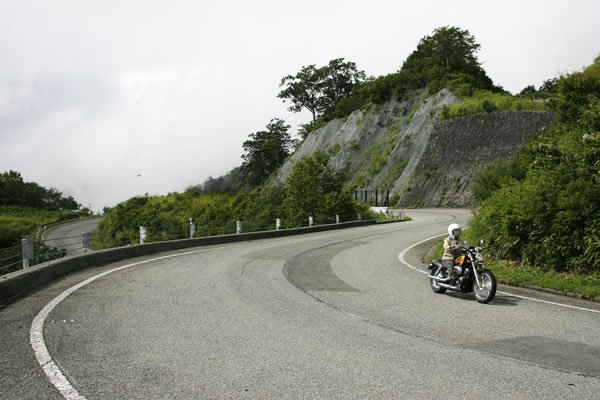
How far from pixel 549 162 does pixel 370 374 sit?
13.4 metres

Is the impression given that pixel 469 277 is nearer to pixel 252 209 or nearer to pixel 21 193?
pixel 252 209

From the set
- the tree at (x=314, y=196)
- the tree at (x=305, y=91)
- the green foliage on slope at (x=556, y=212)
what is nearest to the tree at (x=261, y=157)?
the tree at (x=305, y=91)

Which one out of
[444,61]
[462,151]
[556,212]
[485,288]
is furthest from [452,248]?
[444,61]

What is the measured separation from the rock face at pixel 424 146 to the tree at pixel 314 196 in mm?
19212

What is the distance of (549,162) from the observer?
52.1ft

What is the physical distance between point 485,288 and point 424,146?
58.9m

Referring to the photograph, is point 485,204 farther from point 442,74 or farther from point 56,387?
point 442,74

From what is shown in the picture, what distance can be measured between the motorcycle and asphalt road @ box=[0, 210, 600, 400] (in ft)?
0.77

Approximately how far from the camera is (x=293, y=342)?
20.1 feet

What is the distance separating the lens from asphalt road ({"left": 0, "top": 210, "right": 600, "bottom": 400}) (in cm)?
461

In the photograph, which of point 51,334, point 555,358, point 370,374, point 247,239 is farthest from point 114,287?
point 247,239

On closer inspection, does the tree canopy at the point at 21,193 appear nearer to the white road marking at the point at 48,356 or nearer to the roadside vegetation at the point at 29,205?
the roadside vegetation at the point at 29,205

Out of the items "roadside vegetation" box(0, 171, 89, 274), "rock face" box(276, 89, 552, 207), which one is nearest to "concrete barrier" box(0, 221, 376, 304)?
"rock face" box(276, 89, 552, 207)

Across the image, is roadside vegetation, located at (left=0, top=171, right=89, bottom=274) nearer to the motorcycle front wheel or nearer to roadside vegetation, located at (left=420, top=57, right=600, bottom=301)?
roadside vegetation, located at (left=420, top=57, right=600, bottom=301)
